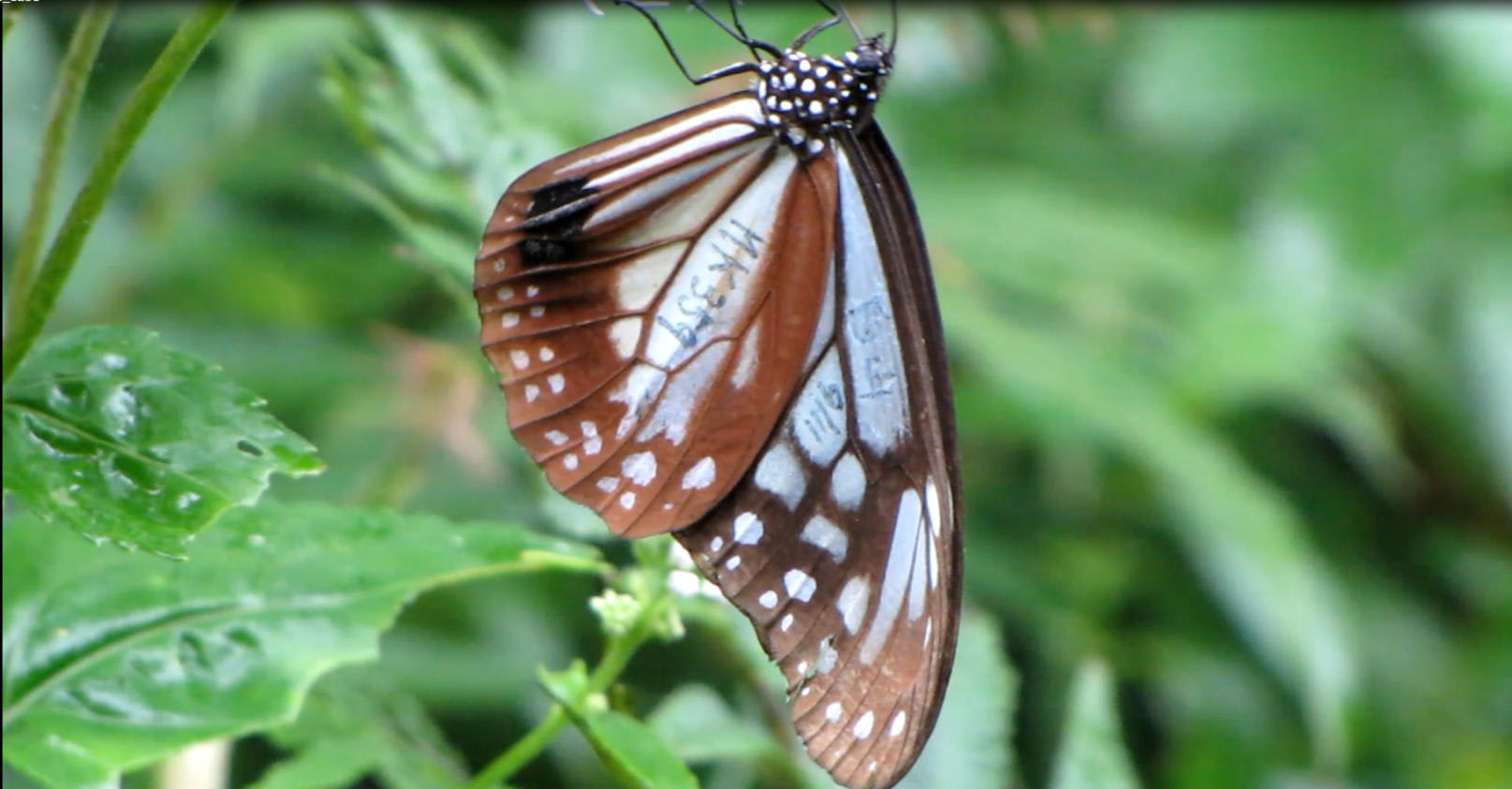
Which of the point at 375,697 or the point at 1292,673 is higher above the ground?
the point at 1292,673

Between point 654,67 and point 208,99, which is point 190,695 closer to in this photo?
point 654,67

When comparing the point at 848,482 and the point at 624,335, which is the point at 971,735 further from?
the point at 624,335

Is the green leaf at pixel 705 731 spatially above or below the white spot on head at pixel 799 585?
below

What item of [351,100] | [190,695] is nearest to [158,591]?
[190,695]

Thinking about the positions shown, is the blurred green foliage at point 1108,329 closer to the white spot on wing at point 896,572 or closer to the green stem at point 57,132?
the white spot on wing at point 896,572

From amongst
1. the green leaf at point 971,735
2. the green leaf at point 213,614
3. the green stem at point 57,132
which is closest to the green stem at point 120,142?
the green stem at point 57,132

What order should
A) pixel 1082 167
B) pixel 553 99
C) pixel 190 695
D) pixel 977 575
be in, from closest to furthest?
pixel 190 695 < pixel 553 99 < pixel 977 575 < pixel 1082 167

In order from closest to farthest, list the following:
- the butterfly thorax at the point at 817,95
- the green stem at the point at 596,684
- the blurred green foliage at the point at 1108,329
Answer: the green stem at the point at 596,684, the butterfly thorax at the point at 817,95, the blurred green foliage at the point at 1108,329

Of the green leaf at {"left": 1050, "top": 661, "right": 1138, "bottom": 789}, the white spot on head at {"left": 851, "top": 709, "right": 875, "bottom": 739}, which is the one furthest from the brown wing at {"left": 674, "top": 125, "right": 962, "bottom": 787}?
the green leaf at {"left": 1050, "top": 661, "right": 1138, "bottom": 789}
